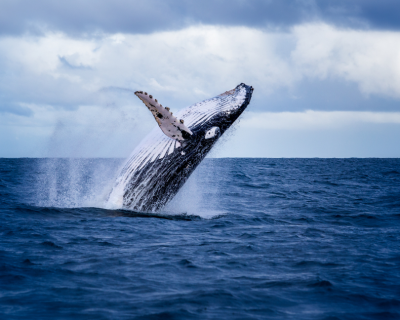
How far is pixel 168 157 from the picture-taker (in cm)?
1039

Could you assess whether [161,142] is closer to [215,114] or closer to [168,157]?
[168,157]

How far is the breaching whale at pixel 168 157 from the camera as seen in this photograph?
34.1ft

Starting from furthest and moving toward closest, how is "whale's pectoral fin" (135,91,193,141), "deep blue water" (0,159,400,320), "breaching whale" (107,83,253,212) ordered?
"breaching whale" (107,83,253,212) < "whale's pectoral fin" (135,91,193,141) < "deep blue water" (0,159,400,320)

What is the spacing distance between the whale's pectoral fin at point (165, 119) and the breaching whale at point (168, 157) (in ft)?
1.05

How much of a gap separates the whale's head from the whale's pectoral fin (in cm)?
48

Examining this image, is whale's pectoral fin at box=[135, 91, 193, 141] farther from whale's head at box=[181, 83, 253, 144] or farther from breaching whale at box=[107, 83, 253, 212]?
whale's head at box=[181, 83, 253, 144]

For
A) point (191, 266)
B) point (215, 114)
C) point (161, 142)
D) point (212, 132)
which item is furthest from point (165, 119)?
point (191, 266)

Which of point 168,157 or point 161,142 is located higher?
point 161,142

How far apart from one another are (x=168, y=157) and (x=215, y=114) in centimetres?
159

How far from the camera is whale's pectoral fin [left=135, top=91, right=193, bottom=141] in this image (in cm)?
880

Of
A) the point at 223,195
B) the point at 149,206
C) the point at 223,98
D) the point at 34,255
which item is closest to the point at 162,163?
the point at 149,206

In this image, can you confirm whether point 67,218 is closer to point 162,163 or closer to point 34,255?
point 162,163

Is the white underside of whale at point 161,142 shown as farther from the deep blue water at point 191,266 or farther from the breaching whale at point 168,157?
the deep blue water at point 191,266

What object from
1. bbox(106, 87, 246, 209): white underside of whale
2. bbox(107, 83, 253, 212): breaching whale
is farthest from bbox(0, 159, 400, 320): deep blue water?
bbox(106, 87, 246, 209): white underside of whale
